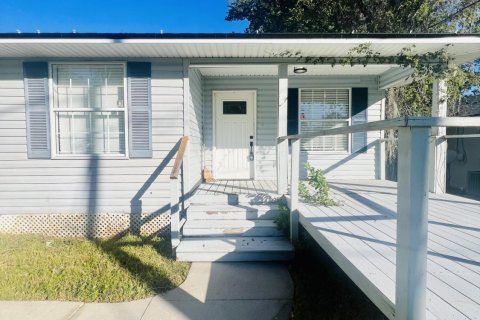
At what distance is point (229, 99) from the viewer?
640 centimetres

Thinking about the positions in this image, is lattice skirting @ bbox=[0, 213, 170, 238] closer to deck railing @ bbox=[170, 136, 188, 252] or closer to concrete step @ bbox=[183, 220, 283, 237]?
concrete step @ bbox=[183, 220, 283, 237]

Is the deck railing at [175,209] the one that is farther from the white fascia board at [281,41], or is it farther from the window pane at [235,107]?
the window pane at [235,107]

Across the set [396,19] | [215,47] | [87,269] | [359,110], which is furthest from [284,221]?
[396,19]

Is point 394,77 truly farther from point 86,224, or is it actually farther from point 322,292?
point 86,224

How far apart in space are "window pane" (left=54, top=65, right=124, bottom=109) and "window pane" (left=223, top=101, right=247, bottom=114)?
2.25 meters

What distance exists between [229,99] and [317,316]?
4.72 metres

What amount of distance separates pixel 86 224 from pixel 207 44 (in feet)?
11.1

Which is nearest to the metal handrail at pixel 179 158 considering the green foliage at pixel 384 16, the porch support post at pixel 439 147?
the porch support post at pixel 439 147

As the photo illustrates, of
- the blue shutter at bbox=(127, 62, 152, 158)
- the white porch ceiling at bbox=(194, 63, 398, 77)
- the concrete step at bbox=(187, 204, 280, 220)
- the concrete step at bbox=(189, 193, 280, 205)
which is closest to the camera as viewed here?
the concrete step at bbox=(187, 204, 280, 220)

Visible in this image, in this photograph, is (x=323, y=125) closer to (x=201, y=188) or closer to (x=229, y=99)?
(x=229, y=99)

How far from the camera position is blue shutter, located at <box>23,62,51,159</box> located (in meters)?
4.68

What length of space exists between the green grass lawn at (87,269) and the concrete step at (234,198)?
2.62 feet

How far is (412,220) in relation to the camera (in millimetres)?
1299

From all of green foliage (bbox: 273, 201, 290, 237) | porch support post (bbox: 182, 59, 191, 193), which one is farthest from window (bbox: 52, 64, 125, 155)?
green foliage (bbox: 273, 201, 290, 237)
